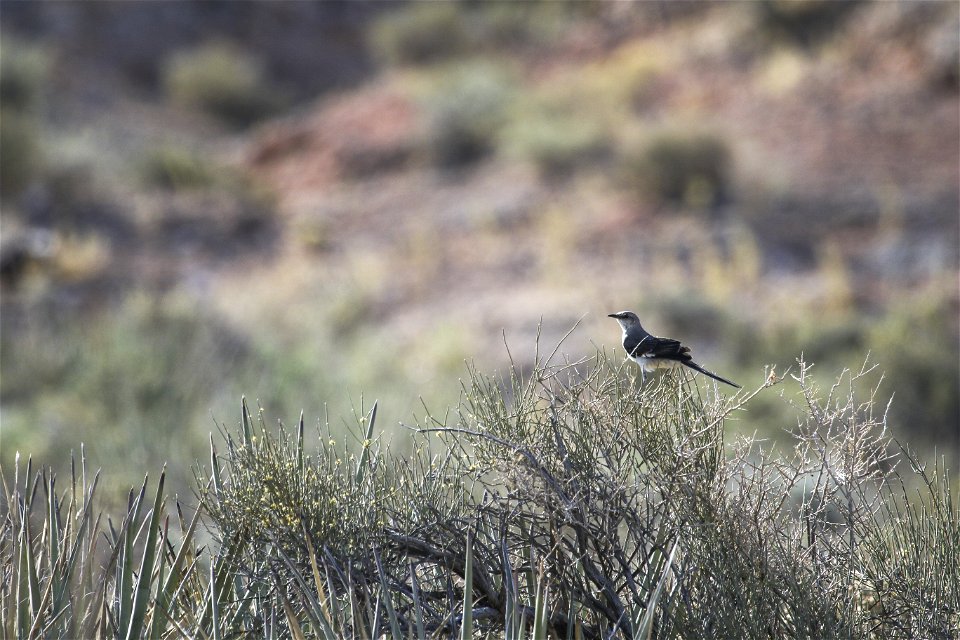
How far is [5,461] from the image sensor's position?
9.61m

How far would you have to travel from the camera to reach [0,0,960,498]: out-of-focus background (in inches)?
498

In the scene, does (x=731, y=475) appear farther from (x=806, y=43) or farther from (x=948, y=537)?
(x=806, y=43)

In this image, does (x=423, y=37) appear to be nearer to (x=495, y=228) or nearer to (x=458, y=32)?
(x=458, y=32)

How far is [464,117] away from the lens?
77.3 ft

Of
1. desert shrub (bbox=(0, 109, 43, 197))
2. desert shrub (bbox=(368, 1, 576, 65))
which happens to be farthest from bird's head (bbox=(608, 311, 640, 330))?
desert shrub (bbox=(368, 1, 576, 65))

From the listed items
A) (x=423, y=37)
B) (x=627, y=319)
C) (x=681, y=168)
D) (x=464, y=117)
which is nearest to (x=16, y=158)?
(x=464, y=117)

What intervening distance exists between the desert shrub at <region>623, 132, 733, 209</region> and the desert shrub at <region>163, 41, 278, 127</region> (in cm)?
1854

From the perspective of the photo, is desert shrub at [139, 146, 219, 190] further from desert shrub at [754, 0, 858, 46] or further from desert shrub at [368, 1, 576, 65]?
desert shrub at [368, 1, 576, 65]

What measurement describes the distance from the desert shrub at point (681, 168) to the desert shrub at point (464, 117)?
4810 millimetres

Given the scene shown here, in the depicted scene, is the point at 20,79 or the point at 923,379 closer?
the point at 923,379

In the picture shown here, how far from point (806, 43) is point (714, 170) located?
22.0 ft

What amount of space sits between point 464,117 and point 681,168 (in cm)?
610

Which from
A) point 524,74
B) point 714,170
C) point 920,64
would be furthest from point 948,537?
point 524,74

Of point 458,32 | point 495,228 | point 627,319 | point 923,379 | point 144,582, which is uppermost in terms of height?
point 458,32
